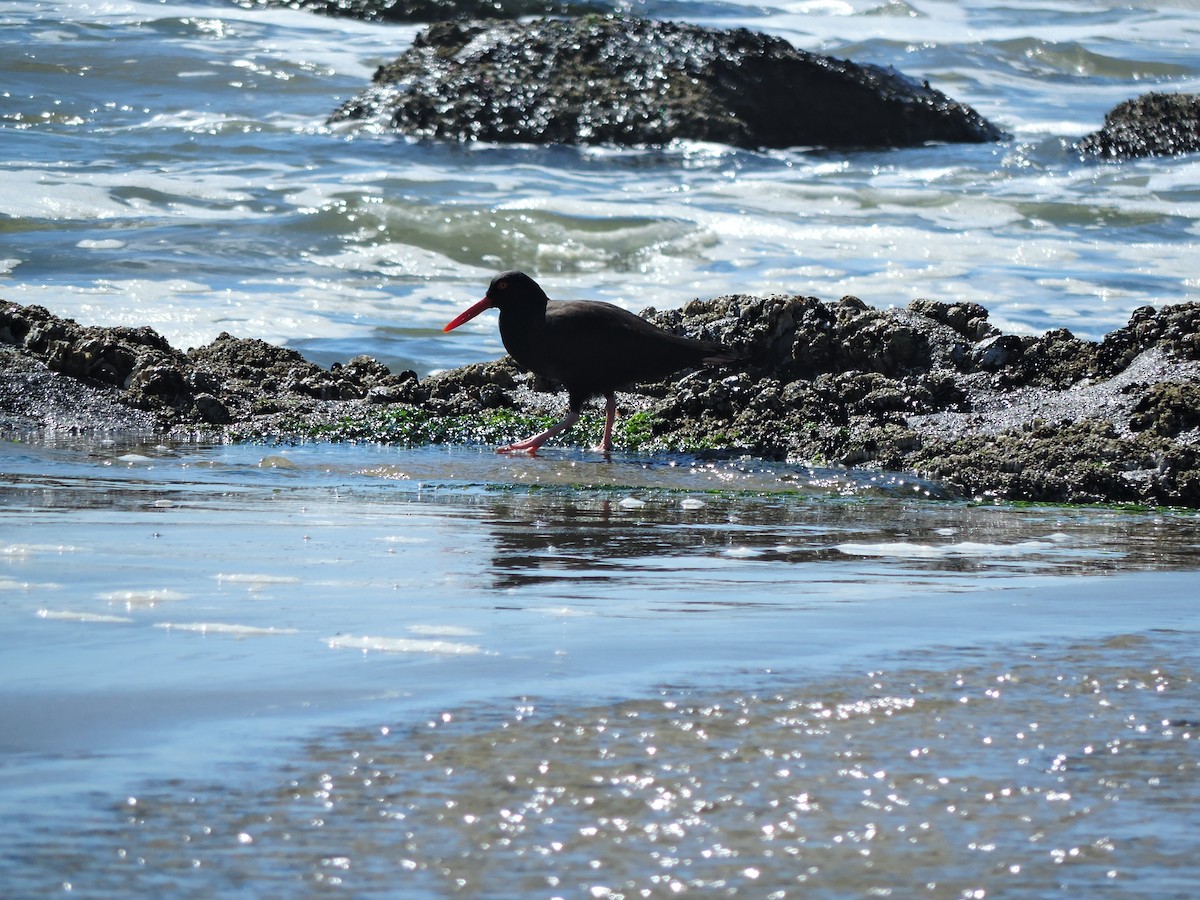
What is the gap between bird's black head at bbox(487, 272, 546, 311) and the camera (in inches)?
316

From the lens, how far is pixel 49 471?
6152mm

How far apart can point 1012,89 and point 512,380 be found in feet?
63.1

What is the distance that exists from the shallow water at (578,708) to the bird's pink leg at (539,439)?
2324mm

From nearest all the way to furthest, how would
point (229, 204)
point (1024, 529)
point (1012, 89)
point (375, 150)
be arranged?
point (1024, 529) < point (229, 204) < point (375, 150) < point (1012, 89)

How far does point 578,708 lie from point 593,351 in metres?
4.97

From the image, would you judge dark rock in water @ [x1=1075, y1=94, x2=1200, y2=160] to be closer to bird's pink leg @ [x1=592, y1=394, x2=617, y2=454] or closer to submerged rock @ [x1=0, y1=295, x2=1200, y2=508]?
submerged rock @ [x1=0, y1=295, x2=1200, y2=508]

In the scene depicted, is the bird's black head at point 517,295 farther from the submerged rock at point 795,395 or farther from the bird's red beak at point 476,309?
the submerged rock at point 795,395

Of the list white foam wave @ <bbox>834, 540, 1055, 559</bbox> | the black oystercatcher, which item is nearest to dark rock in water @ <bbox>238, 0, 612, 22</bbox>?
the black oystercatcher

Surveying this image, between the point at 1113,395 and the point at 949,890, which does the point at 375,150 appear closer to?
the point at 1113,395

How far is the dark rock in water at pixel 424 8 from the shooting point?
2734 cm

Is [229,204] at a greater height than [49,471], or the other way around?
[229,204]

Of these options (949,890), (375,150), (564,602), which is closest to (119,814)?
(949,890)

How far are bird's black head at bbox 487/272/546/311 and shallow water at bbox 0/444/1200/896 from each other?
2963 millimetres

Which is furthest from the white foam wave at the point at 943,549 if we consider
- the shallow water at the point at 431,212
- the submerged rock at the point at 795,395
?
the shallow water at the point at 431,212
